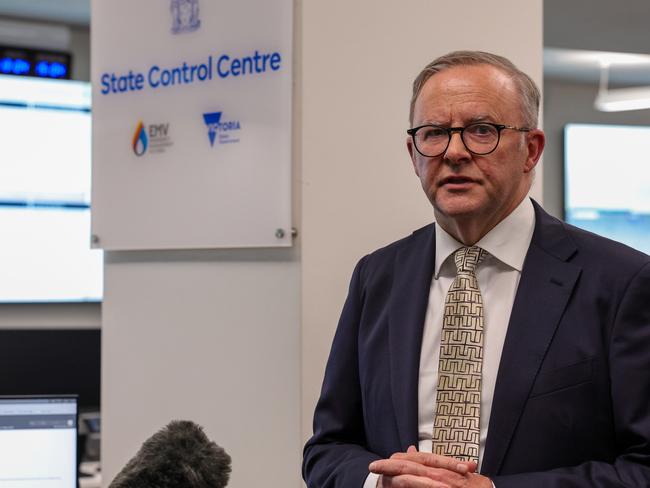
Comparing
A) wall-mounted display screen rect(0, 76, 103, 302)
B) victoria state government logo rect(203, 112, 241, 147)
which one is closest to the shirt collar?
victoria state government logo rect(203, 112, 241, 147)

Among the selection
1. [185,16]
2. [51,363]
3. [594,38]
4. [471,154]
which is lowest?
[51,363]

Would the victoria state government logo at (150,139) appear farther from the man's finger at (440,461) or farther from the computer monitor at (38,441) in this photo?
the man's finger at (440,461)

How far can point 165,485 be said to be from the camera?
22.6 inches

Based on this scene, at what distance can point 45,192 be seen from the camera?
169 inches

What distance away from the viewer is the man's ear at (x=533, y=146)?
149 cm

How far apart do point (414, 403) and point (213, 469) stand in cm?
89

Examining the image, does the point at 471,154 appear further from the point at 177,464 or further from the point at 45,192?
the point at 45,192

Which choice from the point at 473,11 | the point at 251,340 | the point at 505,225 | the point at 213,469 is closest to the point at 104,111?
the point at 251,340

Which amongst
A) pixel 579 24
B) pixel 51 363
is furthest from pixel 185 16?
pixel 579 24

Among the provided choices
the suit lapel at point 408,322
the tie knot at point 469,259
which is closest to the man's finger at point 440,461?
the suit lapel at point 408,322

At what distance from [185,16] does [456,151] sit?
86 cm

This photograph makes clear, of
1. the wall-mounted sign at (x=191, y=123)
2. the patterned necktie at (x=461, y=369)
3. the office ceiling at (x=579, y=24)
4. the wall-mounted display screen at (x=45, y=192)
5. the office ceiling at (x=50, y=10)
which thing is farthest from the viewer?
the office ceiling at (x=579, y=24)

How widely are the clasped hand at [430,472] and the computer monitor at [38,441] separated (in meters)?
0.73

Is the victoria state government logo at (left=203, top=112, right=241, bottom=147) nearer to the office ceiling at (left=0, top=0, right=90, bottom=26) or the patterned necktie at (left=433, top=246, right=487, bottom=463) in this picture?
the patterned necktie at (left=433, top=246, right=487, bottom=463)
